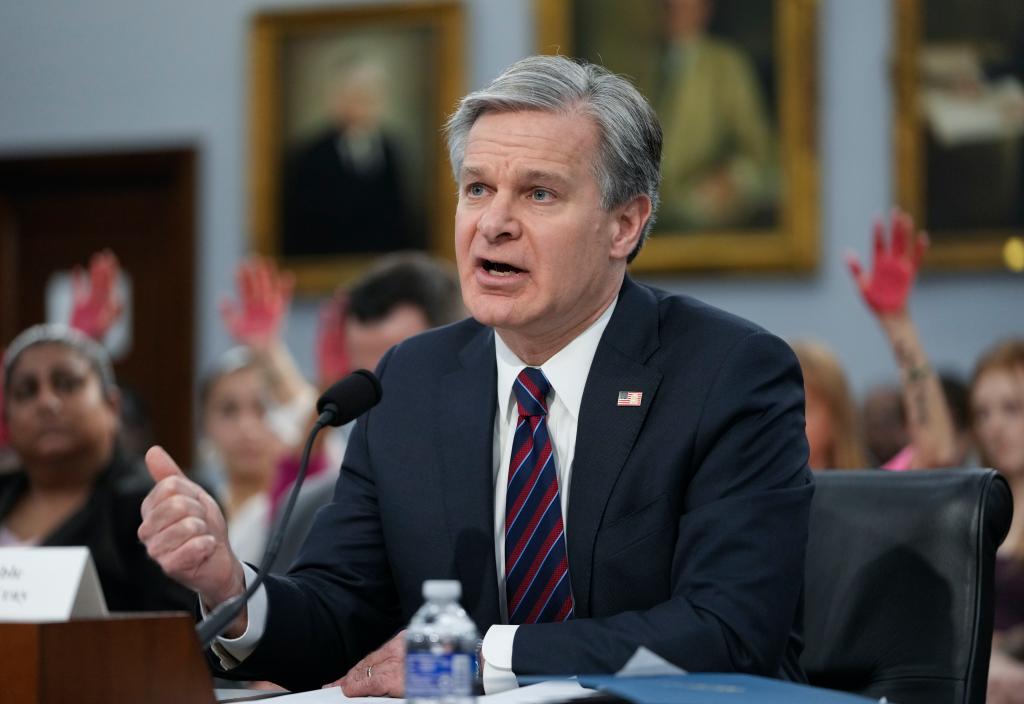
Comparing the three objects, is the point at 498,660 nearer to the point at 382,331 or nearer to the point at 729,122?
the point at 382,331

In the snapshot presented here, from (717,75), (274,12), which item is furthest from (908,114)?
(274,12)

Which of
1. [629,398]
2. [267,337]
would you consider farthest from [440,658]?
[267,337]

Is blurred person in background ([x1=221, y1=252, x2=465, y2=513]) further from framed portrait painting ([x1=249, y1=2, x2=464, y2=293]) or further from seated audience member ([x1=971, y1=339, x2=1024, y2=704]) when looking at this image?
seated audience member ([x1=971, y1=339, x2=1024, y2=704])

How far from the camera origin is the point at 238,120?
666 centimetres

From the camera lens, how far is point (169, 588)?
10.6 ft

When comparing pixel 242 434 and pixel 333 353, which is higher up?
pixel 333 353

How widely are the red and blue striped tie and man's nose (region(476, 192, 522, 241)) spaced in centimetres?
29

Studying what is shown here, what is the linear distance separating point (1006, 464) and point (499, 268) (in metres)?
2.10

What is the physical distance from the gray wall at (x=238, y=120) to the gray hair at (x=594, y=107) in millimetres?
3650

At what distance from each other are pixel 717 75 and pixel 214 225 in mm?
2371

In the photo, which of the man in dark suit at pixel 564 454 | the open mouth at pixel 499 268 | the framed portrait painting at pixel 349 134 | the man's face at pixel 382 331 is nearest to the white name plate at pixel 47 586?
the man in dark suit at pixel 564 454

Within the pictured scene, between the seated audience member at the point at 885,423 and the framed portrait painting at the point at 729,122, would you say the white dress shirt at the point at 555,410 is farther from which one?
the framed portrait painting at the point at 729,122

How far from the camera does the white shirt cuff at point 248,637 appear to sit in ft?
6.40

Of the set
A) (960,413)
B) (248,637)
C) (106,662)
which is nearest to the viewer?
(106,662)
